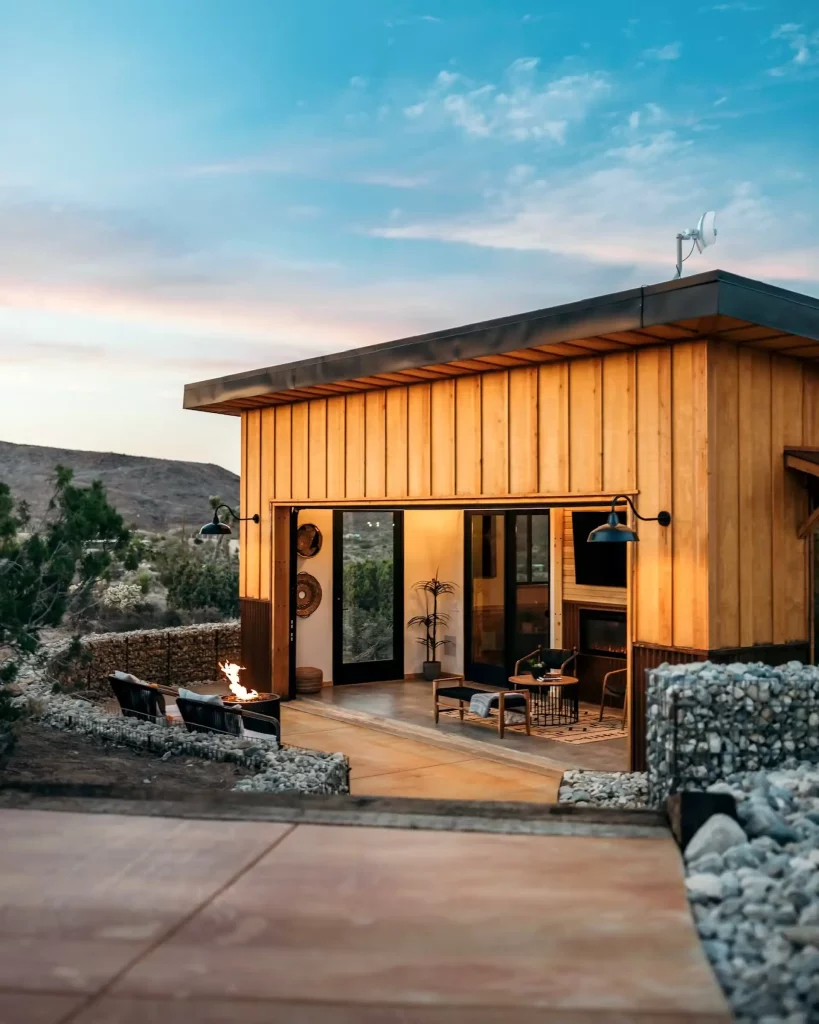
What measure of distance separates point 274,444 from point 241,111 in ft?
18.4

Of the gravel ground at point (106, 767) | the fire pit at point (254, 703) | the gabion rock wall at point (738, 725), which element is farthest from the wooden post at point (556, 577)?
the gabion rock wall at point (738, 725)

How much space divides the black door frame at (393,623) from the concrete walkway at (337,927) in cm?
1051

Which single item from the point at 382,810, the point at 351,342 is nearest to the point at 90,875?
the point at 382,810

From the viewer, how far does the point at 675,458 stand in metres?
7.91

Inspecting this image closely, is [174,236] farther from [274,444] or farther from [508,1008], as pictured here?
[508,1008]

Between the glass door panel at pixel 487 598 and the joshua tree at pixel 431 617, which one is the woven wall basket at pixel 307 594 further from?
the glass door panel at pixel 487 598

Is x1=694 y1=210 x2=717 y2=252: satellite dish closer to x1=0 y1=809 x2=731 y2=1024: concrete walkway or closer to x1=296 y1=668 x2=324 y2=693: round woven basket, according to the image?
x1=0 y1=809 x2=731 y2=1024: concrete walkway

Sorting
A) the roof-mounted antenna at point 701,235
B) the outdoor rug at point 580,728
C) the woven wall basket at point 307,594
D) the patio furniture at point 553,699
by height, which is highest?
the roof-mounted antenna at point 701,235

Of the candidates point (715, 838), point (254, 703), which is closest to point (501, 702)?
point (254, 703)

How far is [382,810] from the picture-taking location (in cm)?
357

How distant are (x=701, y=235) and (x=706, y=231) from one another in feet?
0.23

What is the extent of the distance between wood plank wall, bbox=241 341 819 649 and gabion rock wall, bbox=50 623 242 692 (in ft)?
17.8

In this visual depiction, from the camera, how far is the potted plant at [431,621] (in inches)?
572

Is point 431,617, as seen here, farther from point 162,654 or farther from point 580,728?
point 580,728
